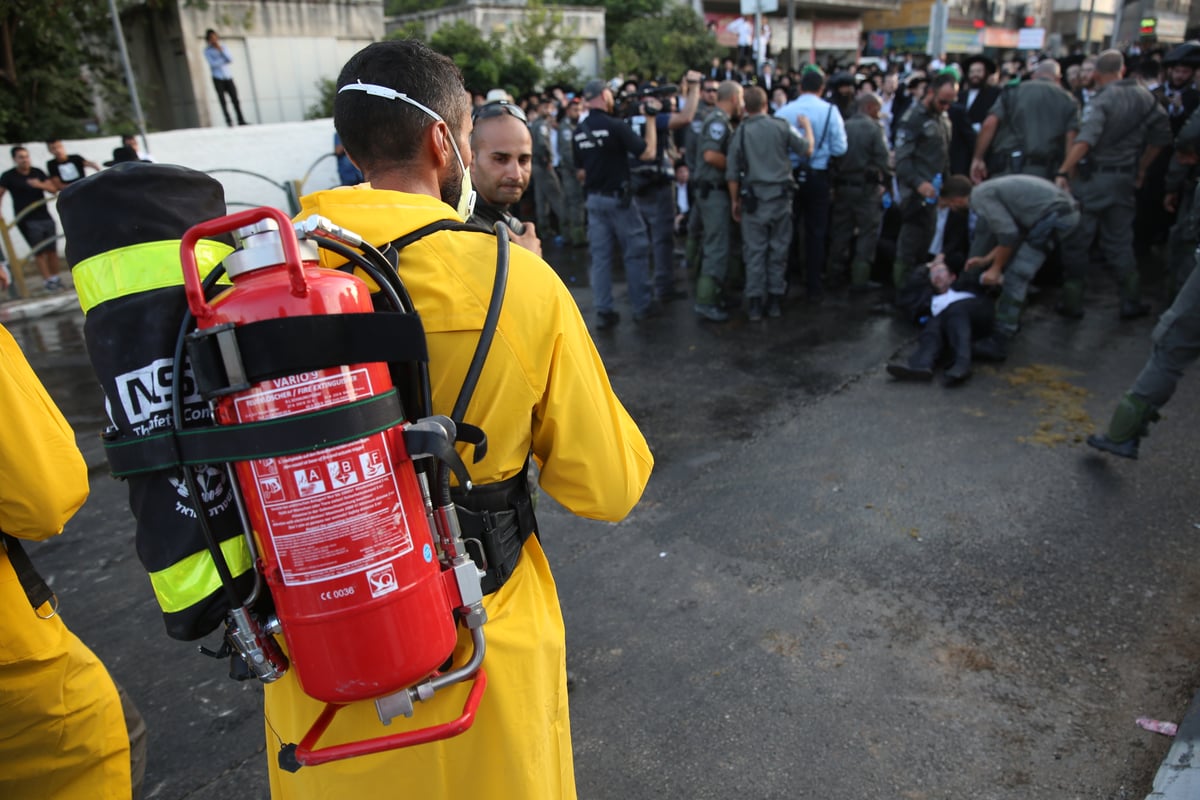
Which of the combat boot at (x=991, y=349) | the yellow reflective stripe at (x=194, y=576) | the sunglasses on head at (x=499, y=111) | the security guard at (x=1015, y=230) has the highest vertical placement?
the sunglasses on head at (x=499, y=111)

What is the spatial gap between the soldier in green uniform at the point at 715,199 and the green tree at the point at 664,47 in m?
15.1

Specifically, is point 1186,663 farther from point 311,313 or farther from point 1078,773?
point 311,313

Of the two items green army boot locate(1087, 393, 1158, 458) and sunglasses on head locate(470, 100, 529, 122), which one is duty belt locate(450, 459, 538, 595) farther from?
green army boot locate(1087, 393, 1158, 458)

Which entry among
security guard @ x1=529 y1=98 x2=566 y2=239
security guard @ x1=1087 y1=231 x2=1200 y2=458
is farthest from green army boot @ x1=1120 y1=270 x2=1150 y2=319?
security guard @ x1=529 y1=98 x2=566 y2=239

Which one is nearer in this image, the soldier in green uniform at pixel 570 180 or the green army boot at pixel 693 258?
the green army boot at pixel 693 258

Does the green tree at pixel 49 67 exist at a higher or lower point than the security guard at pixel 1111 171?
higher

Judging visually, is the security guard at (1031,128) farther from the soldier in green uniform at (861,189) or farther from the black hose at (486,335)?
the black hose at (486,335)

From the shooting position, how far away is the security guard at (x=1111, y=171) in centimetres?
638

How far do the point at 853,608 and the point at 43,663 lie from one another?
2.68 m

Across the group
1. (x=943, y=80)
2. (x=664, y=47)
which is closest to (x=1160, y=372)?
(x=943, y=80)

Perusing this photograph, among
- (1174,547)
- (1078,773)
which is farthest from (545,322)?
(1174,547)

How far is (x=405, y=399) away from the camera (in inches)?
51.3

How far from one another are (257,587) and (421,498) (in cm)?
27

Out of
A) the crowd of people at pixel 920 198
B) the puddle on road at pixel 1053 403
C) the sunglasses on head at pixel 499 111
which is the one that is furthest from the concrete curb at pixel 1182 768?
the crowd of people at pixel 920 198
